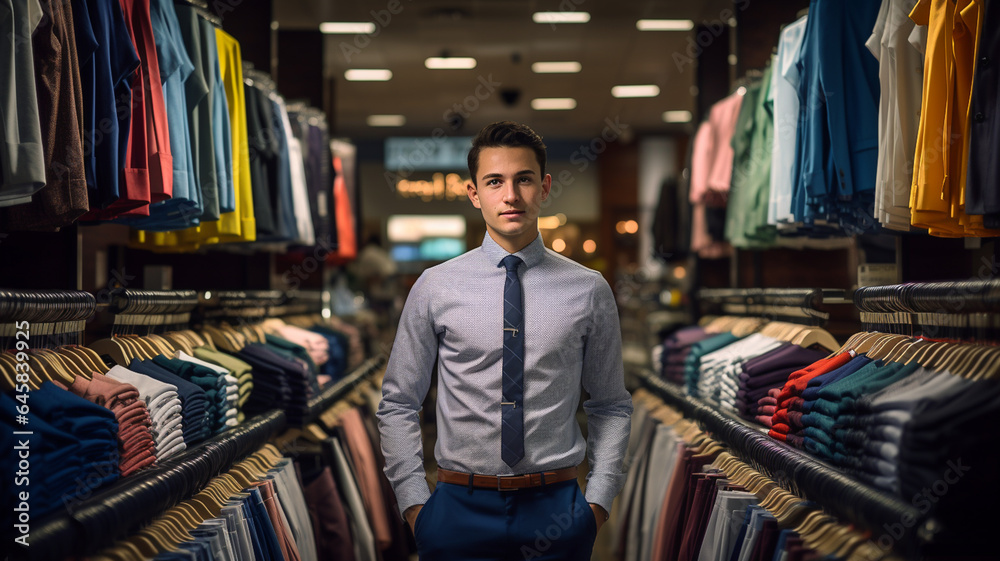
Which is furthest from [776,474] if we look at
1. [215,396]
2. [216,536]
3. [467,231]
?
[467,231]

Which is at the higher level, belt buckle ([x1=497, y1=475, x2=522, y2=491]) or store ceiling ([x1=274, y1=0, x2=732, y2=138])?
store ceiling ([x1=274, y1=0, x2=732, y2=138])

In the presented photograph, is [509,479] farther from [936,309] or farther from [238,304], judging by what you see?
[238,304]

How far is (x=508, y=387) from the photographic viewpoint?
2008 millimetres

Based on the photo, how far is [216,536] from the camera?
1.96 m

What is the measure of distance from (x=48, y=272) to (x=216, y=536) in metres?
1.42

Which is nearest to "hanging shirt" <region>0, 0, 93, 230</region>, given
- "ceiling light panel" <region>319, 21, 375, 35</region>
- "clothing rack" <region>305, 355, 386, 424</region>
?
"clothing rack" <region>305, 355, 386, 424</region>

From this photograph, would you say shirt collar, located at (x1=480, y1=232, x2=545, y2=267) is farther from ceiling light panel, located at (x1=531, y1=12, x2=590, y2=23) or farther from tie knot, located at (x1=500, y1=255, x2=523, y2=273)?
ceiling light panel, located at (x1=531, y1=12, x2=590, y2=23)

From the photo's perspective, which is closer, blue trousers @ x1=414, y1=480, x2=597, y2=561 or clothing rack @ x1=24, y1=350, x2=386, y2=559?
clothing rack @ x1=24, y1=350, x2=386, y2=559

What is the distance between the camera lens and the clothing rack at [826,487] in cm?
146

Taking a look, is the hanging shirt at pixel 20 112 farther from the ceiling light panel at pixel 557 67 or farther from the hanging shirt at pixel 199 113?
the ceiling light panel at pixel 557 67

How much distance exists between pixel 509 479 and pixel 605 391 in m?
0.38

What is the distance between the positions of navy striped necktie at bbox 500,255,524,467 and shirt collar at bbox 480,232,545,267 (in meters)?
0.11

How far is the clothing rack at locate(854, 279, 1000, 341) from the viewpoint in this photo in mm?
1668

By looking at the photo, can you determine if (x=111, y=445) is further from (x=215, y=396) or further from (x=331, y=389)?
(x=331, y=389)
